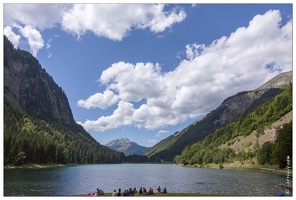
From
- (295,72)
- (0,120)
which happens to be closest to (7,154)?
(0,120)

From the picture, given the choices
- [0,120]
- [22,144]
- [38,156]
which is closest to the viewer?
[0,120]

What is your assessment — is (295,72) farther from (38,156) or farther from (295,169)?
(38,156)

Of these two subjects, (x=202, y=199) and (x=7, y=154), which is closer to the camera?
(x=202, y=199)

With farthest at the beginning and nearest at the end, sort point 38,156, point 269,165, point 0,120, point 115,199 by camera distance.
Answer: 1. point 38,156
2. point 269,165
3. point 0,120
4. point 115,199

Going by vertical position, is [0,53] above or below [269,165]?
above

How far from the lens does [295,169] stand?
45.3 metres

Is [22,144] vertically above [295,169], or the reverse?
[22,144]

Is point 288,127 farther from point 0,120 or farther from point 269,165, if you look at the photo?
point 0,120

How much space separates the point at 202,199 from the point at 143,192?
66.3 ft

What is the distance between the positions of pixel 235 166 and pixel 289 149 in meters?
73.4

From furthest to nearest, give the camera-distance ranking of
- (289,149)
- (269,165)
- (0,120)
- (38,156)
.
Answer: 1. (38,156)
2. (269,165)
3. (289,149)
4. (0,120)

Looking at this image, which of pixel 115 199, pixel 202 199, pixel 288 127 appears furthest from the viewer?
pixel 288 127

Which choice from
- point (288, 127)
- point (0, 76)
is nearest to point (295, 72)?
point (0, 76)

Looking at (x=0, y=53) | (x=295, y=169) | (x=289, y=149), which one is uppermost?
(x=0, y=53)
